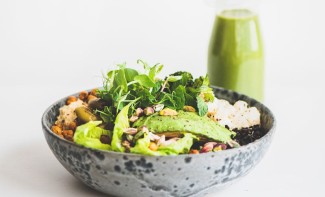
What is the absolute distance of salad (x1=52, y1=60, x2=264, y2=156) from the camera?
188 cm

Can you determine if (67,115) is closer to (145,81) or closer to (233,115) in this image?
(145,81)

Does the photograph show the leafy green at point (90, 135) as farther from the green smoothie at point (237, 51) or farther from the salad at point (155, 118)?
the green smoothie at point (237, 51)

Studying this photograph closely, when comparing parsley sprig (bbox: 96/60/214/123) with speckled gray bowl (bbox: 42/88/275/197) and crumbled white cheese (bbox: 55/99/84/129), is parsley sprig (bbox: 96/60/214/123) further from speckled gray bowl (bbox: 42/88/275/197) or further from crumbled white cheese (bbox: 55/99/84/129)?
speckled gray bowl (bbox: 42/88/275/197)

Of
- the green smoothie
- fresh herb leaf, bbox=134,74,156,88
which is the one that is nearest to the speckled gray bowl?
fresh herb leaf, bbox=134,74,156,88

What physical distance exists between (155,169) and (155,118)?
26 cm

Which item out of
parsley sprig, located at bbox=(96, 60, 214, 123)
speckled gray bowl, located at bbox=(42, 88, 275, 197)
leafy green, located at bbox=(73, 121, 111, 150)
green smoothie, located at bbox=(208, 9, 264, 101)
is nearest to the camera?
speckled gray bowl, located at bbox=(42, 88, 275, 197)

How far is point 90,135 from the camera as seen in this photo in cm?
193

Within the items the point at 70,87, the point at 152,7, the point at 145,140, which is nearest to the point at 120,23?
the point at 152,7

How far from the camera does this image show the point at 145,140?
184cm

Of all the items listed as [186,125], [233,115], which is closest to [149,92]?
[186,125]

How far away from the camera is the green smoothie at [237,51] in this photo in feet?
8.91

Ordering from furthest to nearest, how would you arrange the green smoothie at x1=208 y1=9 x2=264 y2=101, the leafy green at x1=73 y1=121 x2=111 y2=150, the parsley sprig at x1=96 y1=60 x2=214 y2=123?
the green smoothie at x1=208 y1=9 x2=264 y2=101 < the parsley sprig at x1=96 y1=60 x2=214 y2=123 < the leafy green at x1=73 y1=121 x2=111 y2=150

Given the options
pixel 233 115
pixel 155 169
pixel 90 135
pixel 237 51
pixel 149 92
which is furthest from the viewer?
pixel 237 51

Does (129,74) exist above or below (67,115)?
above
